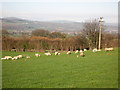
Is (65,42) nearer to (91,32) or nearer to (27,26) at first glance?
(91,32)

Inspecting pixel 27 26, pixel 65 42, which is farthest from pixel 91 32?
pixel 27 26

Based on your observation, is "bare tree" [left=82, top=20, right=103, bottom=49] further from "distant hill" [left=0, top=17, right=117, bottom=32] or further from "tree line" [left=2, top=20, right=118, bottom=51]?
"distant hill" [left=0, top=17, right=117, bottom=32]

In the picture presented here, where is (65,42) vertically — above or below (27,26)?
below

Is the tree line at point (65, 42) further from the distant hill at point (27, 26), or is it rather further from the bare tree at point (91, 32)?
the distant hill at point (27, 26)

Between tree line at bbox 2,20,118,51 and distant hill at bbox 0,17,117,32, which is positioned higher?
distant hill at bbox 0,17,117,32

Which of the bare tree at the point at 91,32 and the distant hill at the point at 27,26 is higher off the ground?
the distant hill at the point at 27,26

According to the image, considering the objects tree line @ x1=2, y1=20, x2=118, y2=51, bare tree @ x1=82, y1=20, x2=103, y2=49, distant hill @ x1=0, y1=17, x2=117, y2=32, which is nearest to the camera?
tree line @ x1=2, y1=20, x2=118, y2=51

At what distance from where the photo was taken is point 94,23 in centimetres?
4553

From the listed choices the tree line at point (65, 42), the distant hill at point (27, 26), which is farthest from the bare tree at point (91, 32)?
the distant hill at point (27, 26)

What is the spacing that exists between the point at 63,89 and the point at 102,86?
176 centimetres

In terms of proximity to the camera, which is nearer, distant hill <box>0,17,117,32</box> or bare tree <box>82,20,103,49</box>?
bare tree <box>82,20,103,49</box>

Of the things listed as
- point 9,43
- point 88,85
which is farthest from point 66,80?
point 9,43

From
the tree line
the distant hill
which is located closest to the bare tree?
the tree line

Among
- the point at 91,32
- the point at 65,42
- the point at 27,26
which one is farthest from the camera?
the point at 27,26
